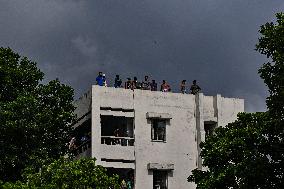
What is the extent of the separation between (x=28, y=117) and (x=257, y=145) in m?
13.8

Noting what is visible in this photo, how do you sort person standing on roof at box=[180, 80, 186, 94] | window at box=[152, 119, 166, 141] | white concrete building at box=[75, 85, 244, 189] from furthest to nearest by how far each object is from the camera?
person standing on roof at box=[180, 80, 186, 94]
window at box=[152, 119, 166, 141]
white concrete building at box=[75, 85, 244, 189]

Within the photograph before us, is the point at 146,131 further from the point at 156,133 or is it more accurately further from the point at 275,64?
the point at 275,64

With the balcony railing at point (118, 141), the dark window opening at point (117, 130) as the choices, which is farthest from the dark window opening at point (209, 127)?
the balcony railing at point (118, 141)

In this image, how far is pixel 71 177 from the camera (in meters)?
36.9

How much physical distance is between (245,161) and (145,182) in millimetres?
12030

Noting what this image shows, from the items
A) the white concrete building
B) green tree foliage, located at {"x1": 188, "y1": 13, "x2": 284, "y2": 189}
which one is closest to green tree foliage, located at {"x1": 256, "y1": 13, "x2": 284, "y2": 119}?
green tree foliage, located at {"x1": 188, "y1": 13, "x2": 284, "y2": 189}

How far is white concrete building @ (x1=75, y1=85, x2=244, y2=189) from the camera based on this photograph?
1842 inches

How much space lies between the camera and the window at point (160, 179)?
47594 millimetres

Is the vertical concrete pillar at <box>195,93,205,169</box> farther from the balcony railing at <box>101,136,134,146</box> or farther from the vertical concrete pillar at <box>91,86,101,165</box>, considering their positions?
the vertical concrete pillar at <box>91,86,101,165</box>

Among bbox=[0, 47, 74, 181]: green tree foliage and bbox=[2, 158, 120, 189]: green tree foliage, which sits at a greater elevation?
bbox=[0, 47, 74, 181]: green tree foliage

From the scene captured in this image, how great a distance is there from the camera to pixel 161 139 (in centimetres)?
4825

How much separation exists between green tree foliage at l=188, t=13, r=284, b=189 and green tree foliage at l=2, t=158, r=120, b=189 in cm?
500

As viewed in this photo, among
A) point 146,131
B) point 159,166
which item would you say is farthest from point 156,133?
point 159,166

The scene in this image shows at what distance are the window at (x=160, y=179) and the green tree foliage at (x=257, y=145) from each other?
26.1ft
